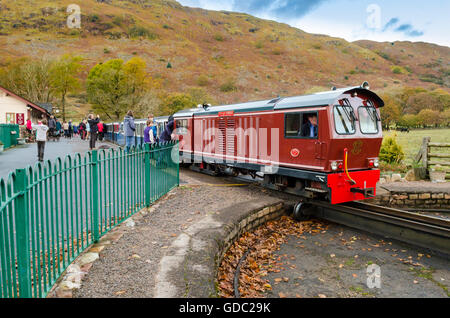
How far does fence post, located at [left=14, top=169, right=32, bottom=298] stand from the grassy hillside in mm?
78867

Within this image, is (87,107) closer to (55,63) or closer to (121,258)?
(55,63)

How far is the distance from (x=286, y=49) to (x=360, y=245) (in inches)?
5863

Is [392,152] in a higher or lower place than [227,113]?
lower

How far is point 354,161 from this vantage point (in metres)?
8.60

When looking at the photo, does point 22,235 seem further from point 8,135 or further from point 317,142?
point 8,135

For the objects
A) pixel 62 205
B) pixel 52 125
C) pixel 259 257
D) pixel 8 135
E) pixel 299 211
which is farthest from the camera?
pixel 52 125

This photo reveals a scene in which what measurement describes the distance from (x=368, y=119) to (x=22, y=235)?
8.31m

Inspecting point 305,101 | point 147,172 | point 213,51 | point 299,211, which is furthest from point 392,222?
point 213,51

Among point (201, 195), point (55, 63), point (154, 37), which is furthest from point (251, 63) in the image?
point (201, 195)

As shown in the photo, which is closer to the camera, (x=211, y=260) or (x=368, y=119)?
(x=211, y=260)

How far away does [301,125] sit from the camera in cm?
862

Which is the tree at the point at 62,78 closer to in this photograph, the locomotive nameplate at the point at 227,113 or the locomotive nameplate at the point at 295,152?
the locomotive nameplate at the point at 227,113

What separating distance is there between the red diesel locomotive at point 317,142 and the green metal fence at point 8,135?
51.2ft

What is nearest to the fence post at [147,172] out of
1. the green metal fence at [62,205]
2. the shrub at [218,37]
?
the green metal fence at [62,205]
